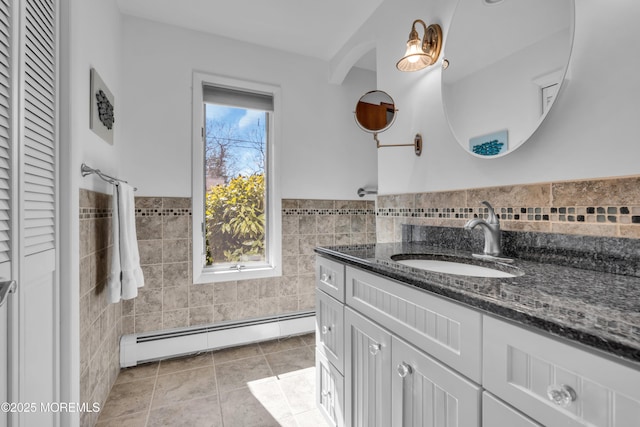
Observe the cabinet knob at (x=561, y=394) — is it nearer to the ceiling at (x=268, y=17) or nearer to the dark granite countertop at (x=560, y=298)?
the dark granite countertop at (x=560, y=298)

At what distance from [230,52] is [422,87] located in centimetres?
168

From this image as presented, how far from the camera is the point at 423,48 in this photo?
159 centimetres

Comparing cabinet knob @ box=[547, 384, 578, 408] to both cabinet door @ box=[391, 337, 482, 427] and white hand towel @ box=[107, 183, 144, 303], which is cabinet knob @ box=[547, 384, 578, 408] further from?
white hand towel @ box=[107, 183, 144, 303]

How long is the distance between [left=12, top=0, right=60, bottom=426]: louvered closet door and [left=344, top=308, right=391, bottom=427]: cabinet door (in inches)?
42.6

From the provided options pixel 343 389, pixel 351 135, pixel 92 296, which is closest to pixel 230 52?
pixel 351 135

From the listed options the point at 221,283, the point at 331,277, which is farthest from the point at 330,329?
the point at 221,283

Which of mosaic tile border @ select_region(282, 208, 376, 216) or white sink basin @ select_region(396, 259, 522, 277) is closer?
white sink basin @ select_region(396, 259, 522, 277)

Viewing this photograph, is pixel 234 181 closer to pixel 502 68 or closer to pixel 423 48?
pixel 423 48

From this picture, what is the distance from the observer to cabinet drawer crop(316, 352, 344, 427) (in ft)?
4.33

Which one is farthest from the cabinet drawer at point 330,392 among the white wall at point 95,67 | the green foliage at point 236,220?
the white wall at point 95,67

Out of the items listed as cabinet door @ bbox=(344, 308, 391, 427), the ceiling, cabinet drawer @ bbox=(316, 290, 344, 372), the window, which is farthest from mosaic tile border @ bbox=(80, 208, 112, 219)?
the ceiling

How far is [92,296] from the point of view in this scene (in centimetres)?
156

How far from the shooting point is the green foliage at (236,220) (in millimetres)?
2535

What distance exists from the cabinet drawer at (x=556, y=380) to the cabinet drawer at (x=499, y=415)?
0.01 metres
